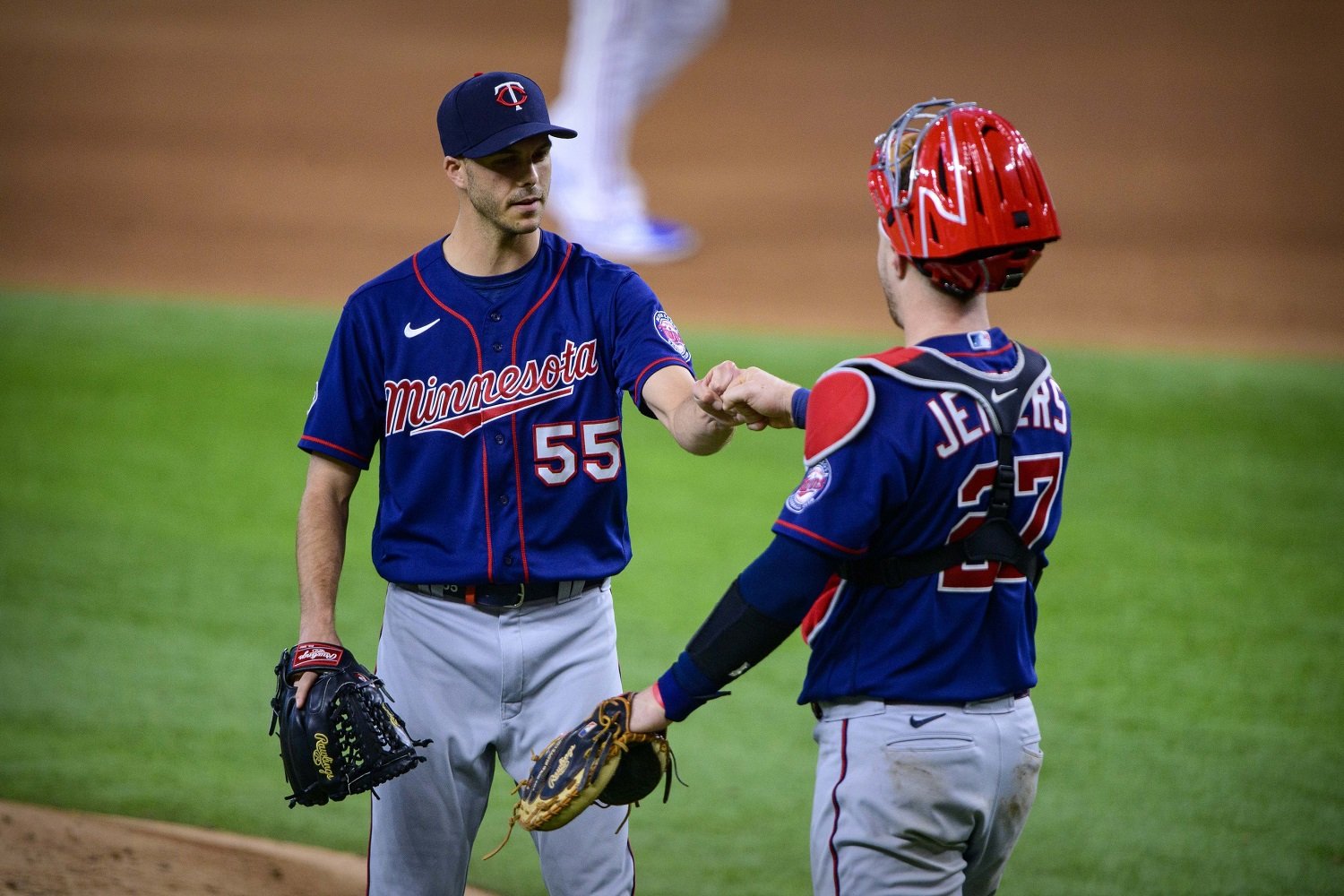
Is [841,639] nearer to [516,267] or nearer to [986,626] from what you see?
[986,626]

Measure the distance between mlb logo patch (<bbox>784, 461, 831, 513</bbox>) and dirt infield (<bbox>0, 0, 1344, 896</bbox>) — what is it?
28.6ft

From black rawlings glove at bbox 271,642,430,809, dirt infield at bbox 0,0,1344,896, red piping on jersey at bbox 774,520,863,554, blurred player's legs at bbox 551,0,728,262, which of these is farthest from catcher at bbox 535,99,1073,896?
blurred player's legs at bbox 551,0,728,262

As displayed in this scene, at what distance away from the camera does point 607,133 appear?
38.7 feet

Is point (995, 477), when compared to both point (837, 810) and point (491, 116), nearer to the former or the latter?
point (837, 810)

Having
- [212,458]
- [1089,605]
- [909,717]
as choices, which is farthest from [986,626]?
[212,458]

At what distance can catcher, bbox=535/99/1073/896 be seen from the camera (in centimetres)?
201

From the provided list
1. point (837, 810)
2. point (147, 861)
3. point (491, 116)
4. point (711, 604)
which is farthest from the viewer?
point (711, 604)

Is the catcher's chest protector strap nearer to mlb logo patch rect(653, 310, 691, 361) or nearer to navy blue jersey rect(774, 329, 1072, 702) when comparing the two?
navy blue jersey rect(774, 329, 1072, 702)

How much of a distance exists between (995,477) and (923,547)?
14 centimetres

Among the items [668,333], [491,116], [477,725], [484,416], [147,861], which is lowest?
[147,861]

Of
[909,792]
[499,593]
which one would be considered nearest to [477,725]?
[499,593]

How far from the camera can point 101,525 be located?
6590mm

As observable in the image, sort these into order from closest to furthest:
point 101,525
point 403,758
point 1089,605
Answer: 1. point 403,758
2. point 1089,605
3. point 101,525

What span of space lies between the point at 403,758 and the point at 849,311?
8930 mm
